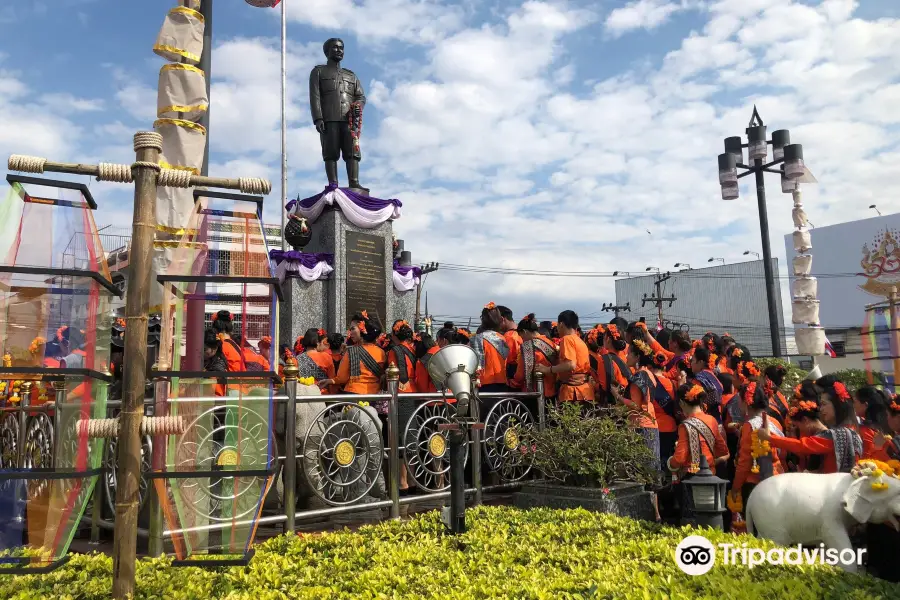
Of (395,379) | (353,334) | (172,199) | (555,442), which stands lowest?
(555,442)

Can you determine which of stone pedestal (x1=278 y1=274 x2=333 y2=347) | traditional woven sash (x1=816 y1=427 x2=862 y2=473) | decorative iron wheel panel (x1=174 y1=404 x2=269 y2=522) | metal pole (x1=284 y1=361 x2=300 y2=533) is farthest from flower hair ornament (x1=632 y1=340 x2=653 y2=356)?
stone pedestal (x1=278 y1=274 x2=333 y2=347)

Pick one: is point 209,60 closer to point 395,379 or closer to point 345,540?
point 395,379

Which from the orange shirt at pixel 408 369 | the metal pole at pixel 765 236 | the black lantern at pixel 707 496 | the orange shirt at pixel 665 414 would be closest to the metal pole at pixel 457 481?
the black lantern at pixel 707 496

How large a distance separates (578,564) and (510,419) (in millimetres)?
2834

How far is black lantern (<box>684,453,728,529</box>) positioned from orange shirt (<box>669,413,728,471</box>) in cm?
76

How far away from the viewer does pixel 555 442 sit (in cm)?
599

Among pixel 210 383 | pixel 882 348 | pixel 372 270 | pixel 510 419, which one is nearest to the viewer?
pixel 210 383

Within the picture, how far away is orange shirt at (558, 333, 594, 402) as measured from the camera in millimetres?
7023

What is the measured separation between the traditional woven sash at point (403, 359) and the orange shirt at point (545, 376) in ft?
3.83

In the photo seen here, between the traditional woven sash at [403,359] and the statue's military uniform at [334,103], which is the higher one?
the statue's military uniform at [334,103]

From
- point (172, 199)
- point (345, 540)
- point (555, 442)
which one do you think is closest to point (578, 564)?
point (345, 540)

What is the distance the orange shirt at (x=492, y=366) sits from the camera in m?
7.41

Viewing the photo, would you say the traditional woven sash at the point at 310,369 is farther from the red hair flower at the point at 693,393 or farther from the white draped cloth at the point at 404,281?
the white draped cloth at the point at 404,281

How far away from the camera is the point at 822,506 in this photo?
3.98 metres
